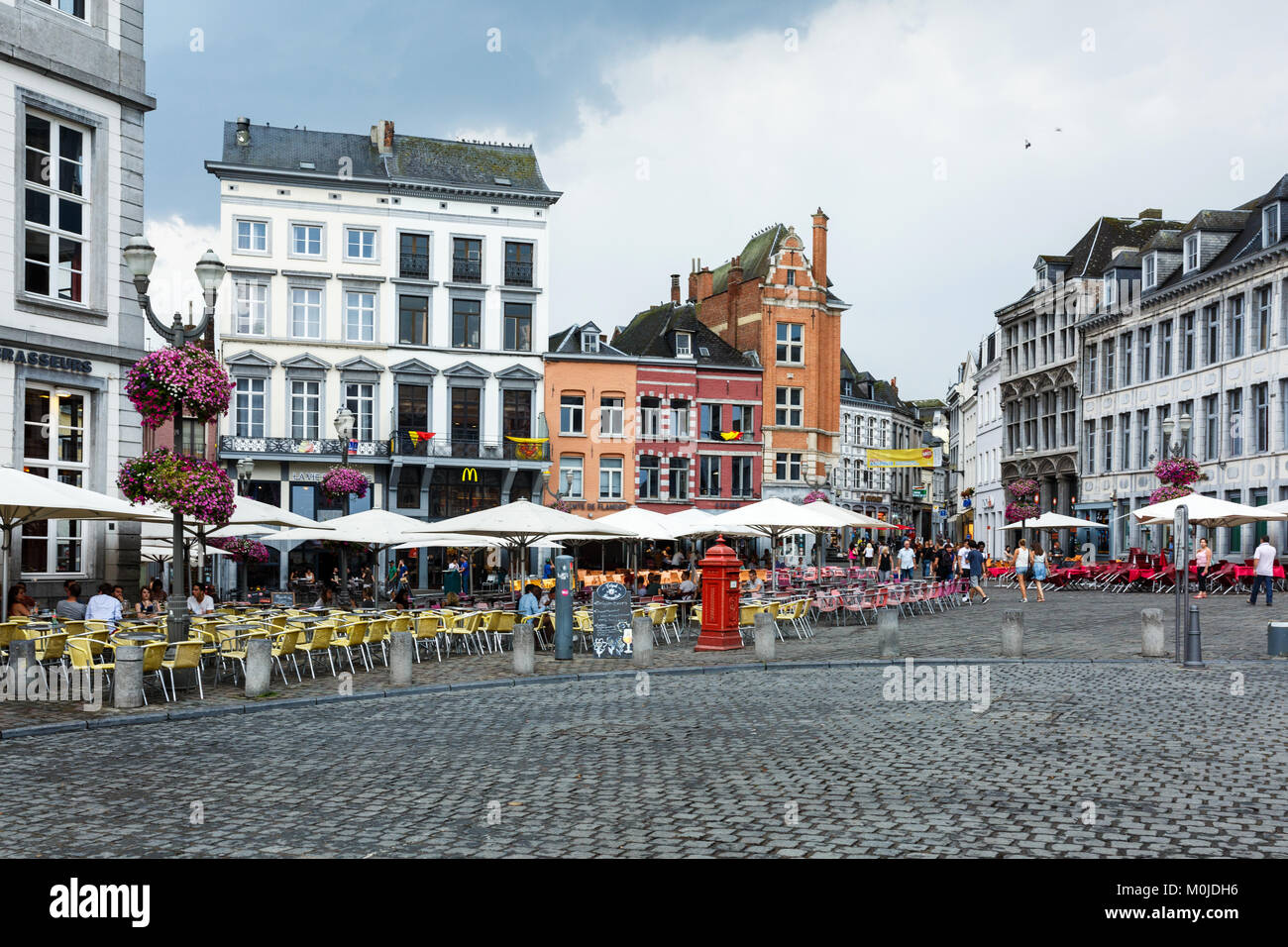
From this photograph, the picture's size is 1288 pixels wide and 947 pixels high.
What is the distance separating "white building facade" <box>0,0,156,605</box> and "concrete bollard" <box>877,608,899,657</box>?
44.3 ft

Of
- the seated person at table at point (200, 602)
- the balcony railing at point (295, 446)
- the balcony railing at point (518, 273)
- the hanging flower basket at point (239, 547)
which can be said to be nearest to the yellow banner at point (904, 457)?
the balcony railing at point (518, 273)

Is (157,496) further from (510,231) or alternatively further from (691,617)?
(510,231)

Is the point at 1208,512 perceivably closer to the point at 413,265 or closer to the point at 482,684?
the point at 482,684

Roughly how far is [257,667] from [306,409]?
3570 centimetres

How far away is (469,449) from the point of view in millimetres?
49719

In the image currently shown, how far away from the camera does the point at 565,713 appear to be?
13.0 m

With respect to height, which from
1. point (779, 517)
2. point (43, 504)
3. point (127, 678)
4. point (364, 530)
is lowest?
point (127, 678)

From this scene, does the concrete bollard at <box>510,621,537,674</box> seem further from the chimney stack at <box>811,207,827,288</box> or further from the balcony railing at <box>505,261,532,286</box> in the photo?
the chimney stack at <box>811,207,827,288</box>

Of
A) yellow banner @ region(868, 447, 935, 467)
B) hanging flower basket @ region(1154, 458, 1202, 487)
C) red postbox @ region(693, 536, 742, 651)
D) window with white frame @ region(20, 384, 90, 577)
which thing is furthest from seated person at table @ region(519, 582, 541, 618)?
yellow banner @ region(868, 447, 935, 467)

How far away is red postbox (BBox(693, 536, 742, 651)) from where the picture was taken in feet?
66.9

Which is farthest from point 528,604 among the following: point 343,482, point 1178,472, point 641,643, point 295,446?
point 295,446

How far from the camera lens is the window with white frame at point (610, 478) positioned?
178 ft

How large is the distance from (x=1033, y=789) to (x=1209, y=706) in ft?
18.4
